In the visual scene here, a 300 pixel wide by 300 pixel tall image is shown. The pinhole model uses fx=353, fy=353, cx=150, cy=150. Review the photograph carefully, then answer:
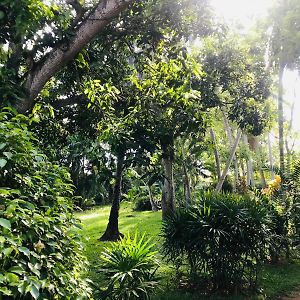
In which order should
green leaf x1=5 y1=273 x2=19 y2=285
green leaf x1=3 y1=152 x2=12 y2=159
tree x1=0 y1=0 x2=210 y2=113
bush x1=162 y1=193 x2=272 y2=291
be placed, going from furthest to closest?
bush x1=162 y1=193 x2=272 y2=291
tree x1=0 y1=0 x2=210 y2=113
green leaf x1=3 y1=152 x2=12 y2=159
green leaf x1=5 y1=273 x2=19 y2=285

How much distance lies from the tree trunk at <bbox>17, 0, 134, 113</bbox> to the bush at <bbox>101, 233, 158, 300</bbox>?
2.18 metres

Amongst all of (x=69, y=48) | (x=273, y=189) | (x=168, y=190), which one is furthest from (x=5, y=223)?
(x=168, y=190)

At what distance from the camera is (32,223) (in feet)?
6.50

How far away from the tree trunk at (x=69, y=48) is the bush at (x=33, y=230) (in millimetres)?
1923

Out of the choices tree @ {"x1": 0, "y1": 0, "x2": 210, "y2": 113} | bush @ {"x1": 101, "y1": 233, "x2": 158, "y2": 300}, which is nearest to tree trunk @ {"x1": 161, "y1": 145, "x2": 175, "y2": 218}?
bush @ {"x1": 101, "y1": 233, "x2": 158, "y2": 300}

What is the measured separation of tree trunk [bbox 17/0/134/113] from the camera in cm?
448

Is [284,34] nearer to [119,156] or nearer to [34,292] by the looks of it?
[119,156]

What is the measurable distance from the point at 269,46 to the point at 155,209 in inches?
422

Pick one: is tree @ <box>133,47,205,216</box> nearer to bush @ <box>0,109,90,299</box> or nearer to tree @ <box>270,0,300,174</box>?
bush @ <box>0,109,90,299</box>

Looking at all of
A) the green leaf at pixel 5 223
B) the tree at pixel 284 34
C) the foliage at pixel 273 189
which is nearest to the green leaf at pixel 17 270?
the green leaf at pixel 5 223

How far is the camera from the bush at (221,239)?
5664 millimetres

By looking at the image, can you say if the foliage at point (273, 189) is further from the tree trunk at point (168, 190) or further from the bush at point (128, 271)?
the bush at point (128, 271)

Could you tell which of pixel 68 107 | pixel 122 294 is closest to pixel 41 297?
pixel 122 294

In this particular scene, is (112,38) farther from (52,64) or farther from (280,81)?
(280,81)
